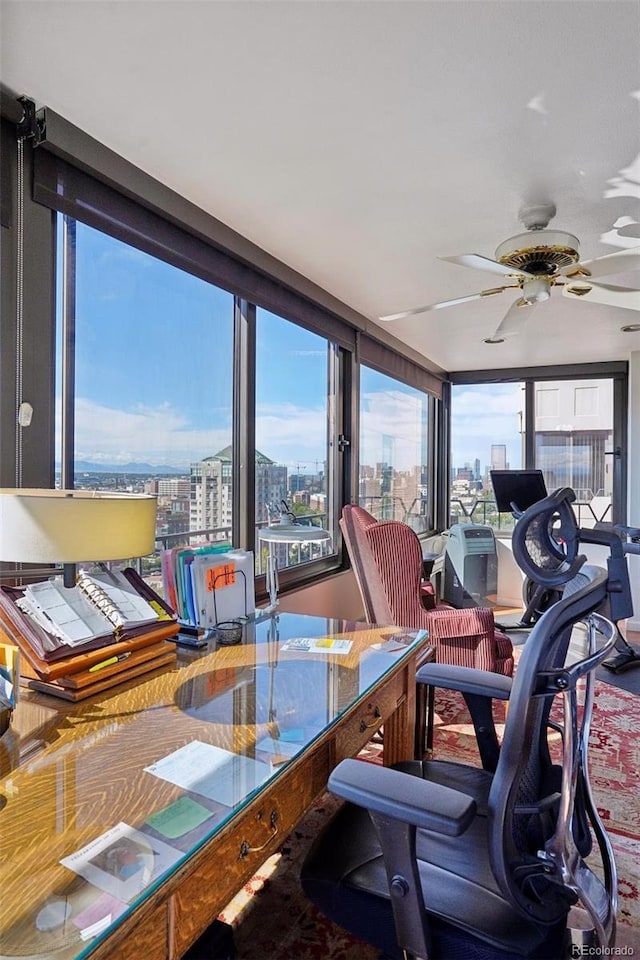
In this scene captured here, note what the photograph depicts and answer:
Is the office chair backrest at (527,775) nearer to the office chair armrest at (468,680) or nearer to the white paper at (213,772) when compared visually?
the office chair armrest at (468,680)

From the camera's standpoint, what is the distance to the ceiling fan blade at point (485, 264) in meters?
2.22

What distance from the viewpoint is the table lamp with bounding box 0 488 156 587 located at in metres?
1.33

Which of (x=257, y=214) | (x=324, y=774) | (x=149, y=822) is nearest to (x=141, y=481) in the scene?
(x=257, y=214)

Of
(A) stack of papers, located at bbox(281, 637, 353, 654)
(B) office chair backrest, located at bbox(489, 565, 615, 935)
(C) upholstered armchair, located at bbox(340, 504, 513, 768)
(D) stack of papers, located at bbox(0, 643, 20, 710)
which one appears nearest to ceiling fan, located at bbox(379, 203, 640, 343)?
(C) upholstered armchair, located at bbox(340, 504, 513, 768)

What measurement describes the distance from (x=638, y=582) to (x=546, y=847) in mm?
4609

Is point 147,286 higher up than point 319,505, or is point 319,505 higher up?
point 147,286

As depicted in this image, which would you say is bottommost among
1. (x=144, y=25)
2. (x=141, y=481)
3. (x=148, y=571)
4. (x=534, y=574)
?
(x=148, y=571)

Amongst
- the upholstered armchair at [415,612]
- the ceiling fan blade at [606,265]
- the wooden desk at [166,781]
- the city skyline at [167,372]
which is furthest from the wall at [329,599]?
the ceiling fan blade at [606,265]

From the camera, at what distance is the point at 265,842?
109 cm

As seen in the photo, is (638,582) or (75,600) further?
(638,582)

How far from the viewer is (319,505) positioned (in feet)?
12.9

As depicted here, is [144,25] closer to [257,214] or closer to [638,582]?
[257,214]

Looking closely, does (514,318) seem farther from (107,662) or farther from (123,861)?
(123,861)

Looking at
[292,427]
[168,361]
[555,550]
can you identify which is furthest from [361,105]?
[292,427]
